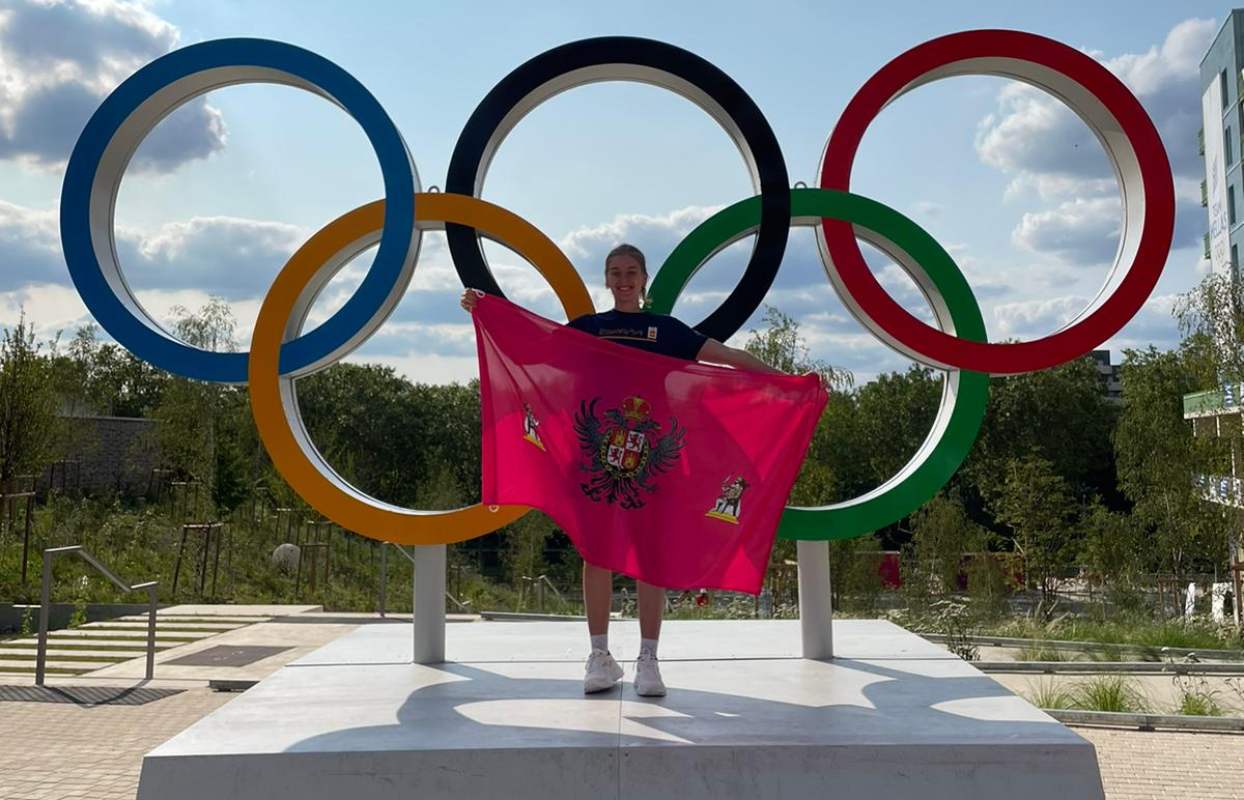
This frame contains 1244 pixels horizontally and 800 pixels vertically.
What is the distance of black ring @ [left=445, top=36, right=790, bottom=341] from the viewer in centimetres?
594

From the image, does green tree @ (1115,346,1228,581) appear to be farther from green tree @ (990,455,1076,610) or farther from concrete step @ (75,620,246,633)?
concrete step @ (75,620,246,633)

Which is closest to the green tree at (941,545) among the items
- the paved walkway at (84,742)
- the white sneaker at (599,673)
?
the paved walkway at (84,742)

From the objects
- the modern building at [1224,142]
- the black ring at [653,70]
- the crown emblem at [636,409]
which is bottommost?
the crown emblem at [636,409]

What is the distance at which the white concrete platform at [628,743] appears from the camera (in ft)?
13.0

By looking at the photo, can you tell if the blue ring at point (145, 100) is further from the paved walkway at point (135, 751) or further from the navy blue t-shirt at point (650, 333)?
the paved walkway at point (135, 751)

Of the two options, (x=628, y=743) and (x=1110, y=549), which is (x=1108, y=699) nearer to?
(x=628, y=743)

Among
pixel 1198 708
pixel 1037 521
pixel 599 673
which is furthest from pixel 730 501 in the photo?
pixel 1037 521

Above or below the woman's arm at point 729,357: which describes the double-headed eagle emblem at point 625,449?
below

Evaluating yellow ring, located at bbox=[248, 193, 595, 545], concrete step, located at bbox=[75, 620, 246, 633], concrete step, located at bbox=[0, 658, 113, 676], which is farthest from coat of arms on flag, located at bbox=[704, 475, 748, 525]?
concrete step, located at bbox=[75, 620, 246, 633]

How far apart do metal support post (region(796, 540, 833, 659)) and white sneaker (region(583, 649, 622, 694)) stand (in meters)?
1.38

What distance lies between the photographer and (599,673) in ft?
16.4

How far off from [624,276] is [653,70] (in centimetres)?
154

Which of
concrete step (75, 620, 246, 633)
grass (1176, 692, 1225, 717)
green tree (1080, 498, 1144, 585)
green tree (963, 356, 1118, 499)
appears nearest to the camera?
grass (1176, 692, 1225, 717)

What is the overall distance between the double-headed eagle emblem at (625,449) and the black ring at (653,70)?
3.82 feet
